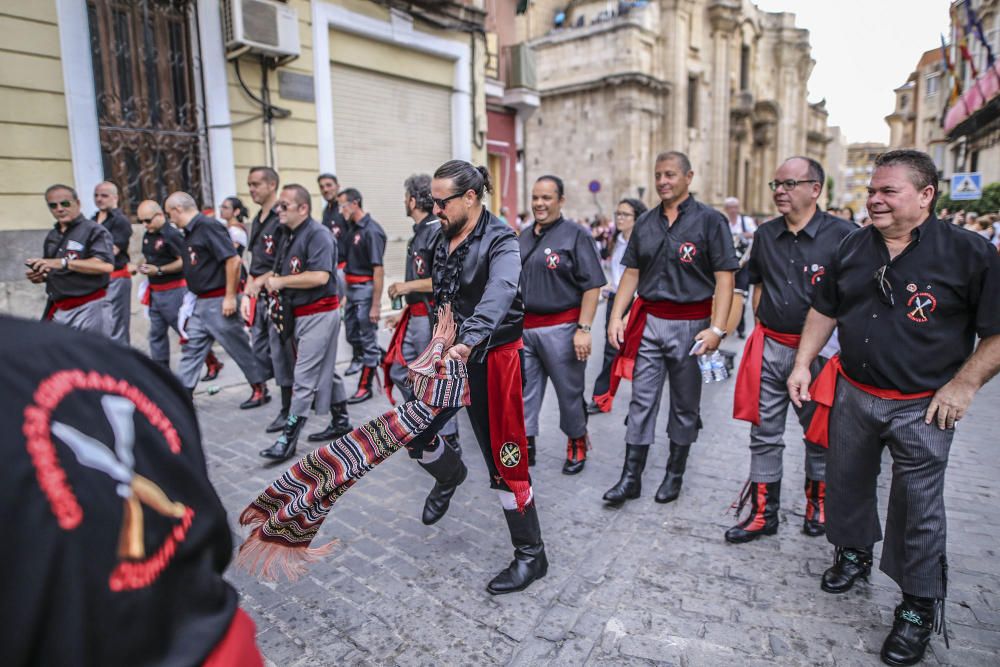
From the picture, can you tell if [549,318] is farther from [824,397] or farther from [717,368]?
[824,397]

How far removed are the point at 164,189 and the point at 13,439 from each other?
941cm

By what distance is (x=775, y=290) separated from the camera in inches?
159

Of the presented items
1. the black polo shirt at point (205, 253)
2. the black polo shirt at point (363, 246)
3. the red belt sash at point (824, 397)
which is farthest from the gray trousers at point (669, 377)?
the black polo shirt at point (205, 253)

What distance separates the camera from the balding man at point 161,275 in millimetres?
7016

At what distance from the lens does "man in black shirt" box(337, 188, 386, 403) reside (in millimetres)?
7359

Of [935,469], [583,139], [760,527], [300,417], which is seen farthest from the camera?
[583,139]

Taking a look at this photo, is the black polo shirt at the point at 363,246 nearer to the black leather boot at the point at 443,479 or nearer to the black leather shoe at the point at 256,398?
the black leather shoe at the point at 256,398

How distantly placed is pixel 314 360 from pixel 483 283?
2471 millimetres

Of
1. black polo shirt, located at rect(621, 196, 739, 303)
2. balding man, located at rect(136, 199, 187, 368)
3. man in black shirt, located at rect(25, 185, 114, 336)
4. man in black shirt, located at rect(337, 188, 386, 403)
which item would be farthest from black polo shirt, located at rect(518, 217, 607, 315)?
balding man, located at rect(136, 199, 187, 368)

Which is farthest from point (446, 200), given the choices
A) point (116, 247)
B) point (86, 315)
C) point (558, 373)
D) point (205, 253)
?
point (116, 247)

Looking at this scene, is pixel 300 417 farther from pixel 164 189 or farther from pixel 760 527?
pixel 164 189

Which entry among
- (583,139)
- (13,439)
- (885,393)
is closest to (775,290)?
(885,393)

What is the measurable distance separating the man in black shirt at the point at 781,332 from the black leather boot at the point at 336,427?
332 cm

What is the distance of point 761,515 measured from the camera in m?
4.00
